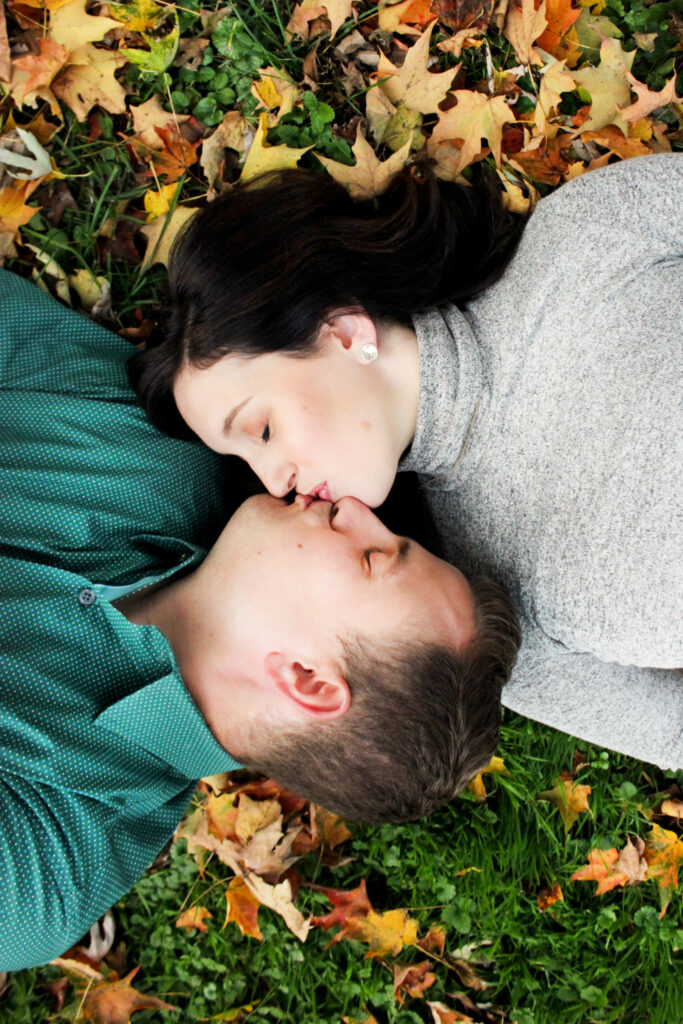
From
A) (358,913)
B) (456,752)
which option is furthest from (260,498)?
(358,913)

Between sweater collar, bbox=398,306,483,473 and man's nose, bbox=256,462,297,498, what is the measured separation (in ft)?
1.40

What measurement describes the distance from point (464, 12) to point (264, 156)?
0.87 metres

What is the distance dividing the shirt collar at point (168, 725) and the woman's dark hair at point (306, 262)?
3.09ft

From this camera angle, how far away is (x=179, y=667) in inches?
92.0

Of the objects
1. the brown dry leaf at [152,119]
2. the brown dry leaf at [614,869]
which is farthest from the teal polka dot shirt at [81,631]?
the brown dry leaf at [614,869]

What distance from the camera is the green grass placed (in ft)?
9.70

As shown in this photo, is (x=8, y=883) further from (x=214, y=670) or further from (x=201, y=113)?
(x=201, y=113)

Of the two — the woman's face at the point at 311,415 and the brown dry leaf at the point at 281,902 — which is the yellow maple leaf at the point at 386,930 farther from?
the woman's face at the point at 311,415

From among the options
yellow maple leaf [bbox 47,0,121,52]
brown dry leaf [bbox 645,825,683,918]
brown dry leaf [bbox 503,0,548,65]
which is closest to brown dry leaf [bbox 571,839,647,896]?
brown dry leaf [bbox 645,825,683,918]

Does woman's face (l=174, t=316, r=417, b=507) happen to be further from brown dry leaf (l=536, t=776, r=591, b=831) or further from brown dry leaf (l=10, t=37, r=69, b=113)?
brown dry leaf (l=536, t=776, r=591, b=831)

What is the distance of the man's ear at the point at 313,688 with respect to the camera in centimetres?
208

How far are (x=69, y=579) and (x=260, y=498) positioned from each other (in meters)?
0.61

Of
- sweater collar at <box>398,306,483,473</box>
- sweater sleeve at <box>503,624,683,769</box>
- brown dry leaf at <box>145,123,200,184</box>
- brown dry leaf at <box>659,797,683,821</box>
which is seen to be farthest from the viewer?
brown dry leaf at <box>659,797,683,821</box>

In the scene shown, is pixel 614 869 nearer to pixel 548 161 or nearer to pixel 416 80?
pixel 548 161
